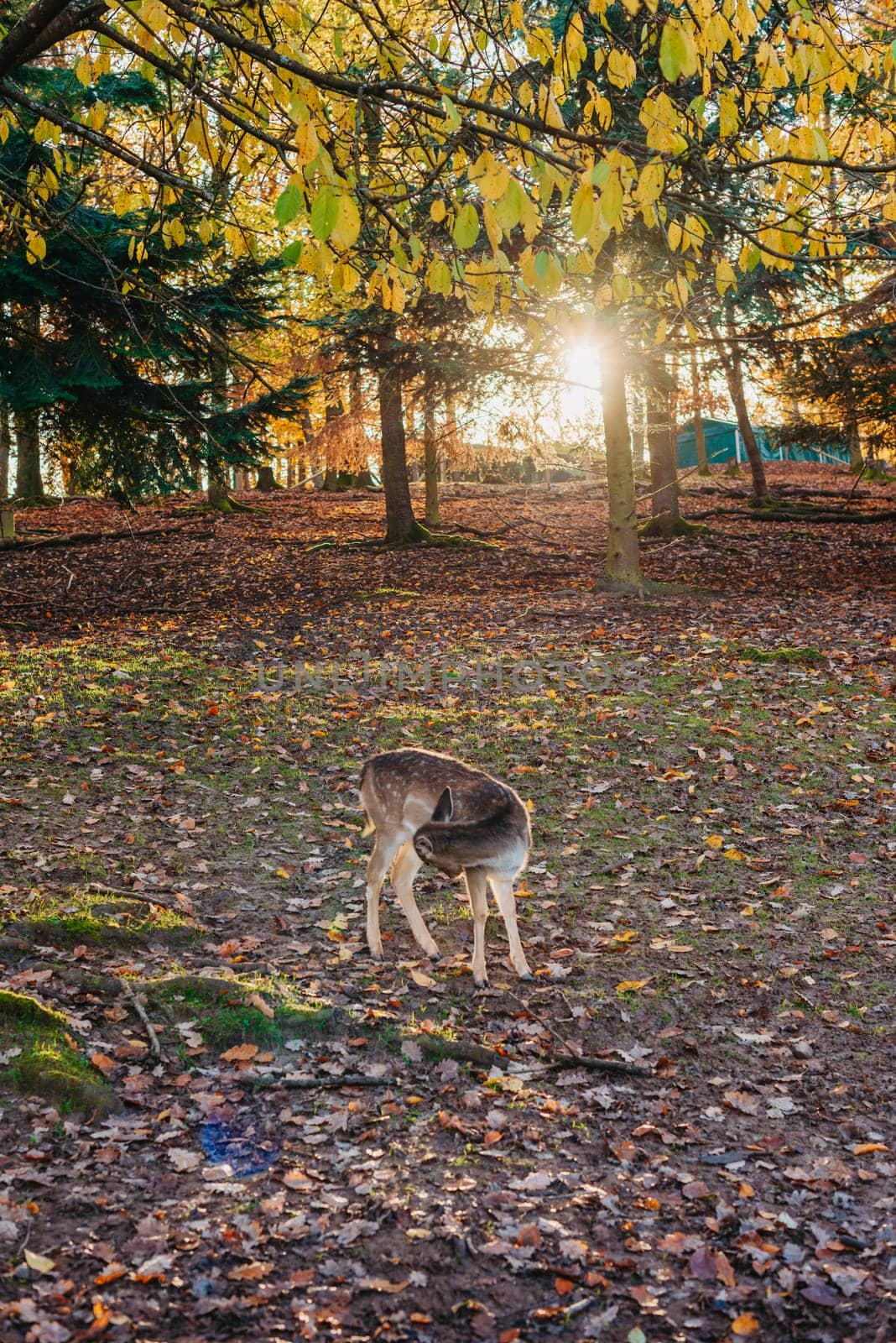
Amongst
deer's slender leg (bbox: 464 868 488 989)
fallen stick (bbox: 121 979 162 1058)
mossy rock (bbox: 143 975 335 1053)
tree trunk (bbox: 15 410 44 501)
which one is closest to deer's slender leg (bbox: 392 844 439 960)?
deer's slender leg (bbox: 464 868 488 989)

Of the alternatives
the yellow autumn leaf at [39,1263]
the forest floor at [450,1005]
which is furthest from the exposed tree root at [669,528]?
the yellow autumn leaf at [39,1263]

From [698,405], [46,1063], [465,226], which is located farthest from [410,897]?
[698,405]

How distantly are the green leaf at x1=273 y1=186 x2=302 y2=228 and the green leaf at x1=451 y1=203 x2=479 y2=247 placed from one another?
2.22 feet

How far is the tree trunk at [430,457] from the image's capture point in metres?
19.1

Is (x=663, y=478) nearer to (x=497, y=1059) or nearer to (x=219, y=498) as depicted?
(x=219, y=498)

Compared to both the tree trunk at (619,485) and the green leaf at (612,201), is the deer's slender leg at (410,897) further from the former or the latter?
the tree trunk at (619,485)

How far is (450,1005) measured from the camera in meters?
6.49

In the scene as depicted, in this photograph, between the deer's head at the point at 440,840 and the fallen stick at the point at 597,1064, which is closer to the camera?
the fallen stick at the point at 597,1064

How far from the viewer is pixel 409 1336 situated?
386cm

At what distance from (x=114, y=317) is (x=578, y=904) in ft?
35.9

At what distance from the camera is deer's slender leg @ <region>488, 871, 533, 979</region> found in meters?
6.68

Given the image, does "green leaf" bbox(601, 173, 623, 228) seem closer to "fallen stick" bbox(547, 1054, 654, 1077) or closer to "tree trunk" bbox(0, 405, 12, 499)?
"fallen stick" bbox(547, 1054, 654, 1077)

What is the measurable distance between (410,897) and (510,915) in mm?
767

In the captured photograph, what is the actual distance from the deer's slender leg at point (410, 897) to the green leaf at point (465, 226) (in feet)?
13.5
